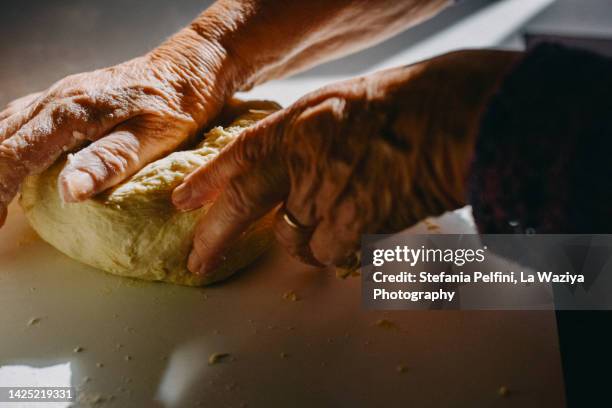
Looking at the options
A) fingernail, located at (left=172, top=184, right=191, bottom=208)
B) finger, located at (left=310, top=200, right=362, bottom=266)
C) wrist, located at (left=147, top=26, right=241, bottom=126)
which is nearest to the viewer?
finger, located at (left=310, top=200, right=362, bottom=266)

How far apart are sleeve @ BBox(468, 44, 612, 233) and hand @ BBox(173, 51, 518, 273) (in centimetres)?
3

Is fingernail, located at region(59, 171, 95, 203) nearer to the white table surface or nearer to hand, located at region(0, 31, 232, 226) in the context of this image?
hand, located at region(0, 31, 232, 226)

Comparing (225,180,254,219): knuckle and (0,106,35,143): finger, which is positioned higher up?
(0,106,35,143): finger

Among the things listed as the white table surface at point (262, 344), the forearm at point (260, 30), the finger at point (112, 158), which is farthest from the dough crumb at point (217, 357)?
the forearm at point (260, 30)

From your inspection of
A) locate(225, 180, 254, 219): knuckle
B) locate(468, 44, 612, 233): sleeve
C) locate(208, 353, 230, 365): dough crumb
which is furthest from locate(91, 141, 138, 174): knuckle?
locate(468, 44, 612, 233): sleeve

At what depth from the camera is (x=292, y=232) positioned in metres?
0.79

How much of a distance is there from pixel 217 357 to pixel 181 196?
10.2 inches

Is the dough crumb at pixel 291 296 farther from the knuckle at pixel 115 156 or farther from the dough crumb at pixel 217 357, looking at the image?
the knuckle at pixel 115 156

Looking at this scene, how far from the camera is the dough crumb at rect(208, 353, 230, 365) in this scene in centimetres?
77

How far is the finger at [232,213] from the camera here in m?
0.74

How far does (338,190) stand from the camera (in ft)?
2.26

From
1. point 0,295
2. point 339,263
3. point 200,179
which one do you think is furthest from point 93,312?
point 339,263

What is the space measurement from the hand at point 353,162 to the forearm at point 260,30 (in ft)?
1.08

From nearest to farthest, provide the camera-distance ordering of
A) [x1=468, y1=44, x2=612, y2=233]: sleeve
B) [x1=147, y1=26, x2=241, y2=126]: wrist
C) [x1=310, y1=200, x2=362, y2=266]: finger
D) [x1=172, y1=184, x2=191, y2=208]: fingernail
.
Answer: [x1=468, y1=44, x2=612, y2=233]: sleeve, [x1=310, y1=200, x2=362, y2=266]: finger, [x1=172, y1=184, x2=191, y2=208]: fingernail, [x1=147, y1=26, x2=241, y2=126]: wrist
